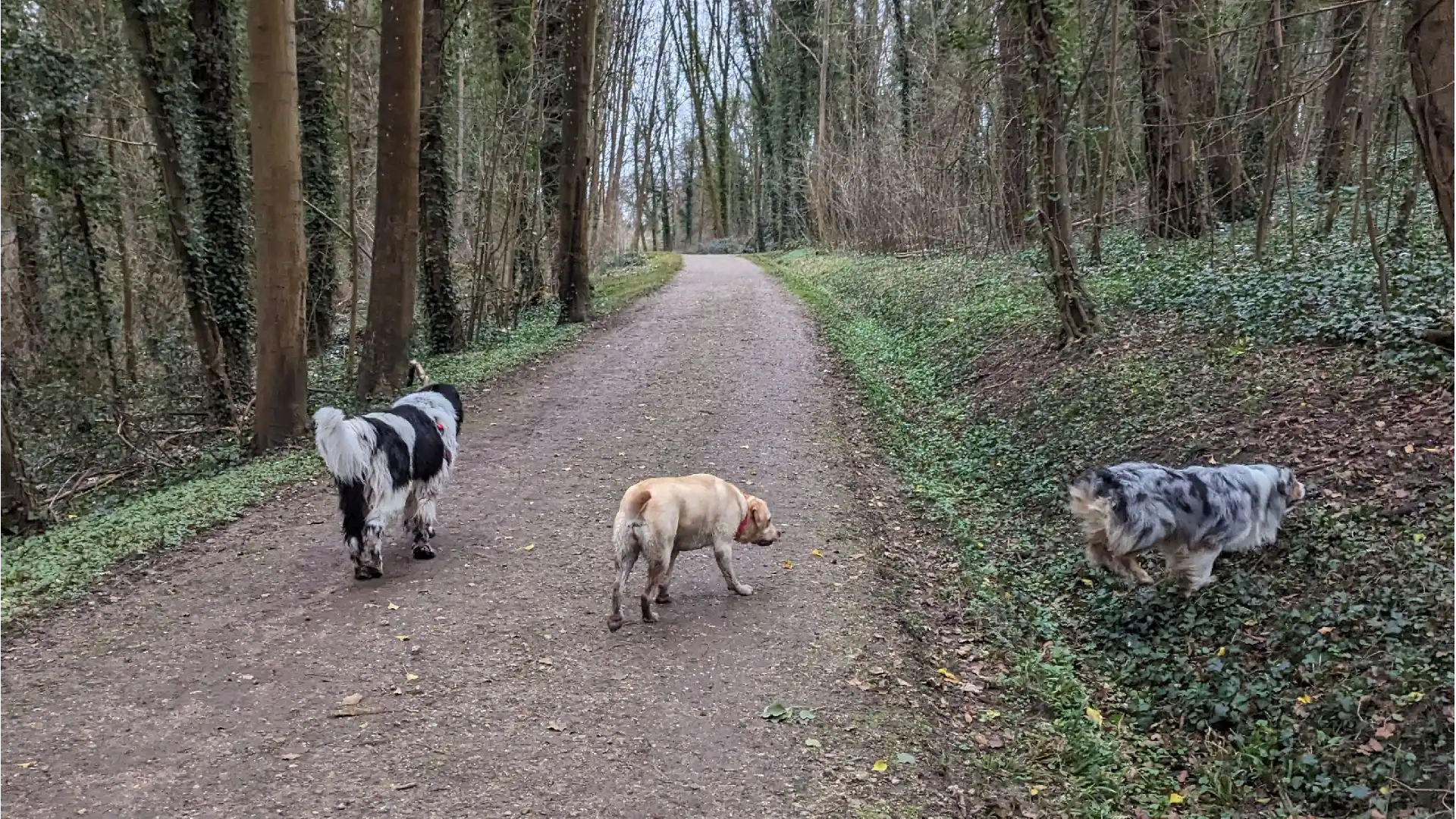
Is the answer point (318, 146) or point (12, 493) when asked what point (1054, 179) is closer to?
point (12, 493)

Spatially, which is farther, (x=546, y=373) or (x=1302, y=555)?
(x=546, y=373)

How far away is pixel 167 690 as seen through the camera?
504 cm

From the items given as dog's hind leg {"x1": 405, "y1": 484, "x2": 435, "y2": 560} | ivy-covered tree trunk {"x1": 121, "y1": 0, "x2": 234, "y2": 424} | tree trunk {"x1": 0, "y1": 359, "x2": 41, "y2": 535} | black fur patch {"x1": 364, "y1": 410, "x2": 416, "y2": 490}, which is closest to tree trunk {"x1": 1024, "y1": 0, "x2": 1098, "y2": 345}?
dog's hind leg {"x1": 405, "y1": 484, "x2": 435, "y2": 560}

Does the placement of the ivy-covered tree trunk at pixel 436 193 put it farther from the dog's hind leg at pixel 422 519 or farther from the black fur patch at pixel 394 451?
the black fur patch at pixel 394 451

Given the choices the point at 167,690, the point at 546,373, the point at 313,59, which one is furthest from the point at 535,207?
the point at 167,690

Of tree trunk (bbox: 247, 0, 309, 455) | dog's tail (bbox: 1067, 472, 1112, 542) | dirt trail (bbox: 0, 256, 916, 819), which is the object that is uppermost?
tree trunk (bbox: 247, 0, 309, 455)

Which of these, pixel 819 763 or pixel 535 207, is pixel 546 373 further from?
pixel 819 763

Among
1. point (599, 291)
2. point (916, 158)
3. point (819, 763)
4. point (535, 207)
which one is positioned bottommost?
point (819, 763)

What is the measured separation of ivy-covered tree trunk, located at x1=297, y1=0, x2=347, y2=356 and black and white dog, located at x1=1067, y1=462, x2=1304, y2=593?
14.1m

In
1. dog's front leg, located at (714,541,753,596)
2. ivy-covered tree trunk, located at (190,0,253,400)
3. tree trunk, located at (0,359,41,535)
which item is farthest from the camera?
ivy-covered tree trunk, located at (190,0,253,400)

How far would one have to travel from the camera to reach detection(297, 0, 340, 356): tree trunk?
50.5ft

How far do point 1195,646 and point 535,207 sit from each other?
17.2 meters

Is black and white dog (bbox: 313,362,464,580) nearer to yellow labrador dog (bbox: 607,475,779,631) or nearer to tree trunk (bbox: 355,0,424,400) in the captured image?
yellow labrador dog (bbox: 607,475,779,631)

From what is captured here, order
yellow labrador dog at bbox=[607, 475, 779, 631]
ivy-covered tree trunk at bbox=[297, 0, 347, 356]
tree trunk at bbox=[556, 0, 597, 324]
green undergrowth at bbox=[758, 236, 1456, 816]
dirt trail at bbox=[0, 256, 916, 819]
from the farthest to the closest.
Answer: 1. tree trunk at bbox=[556, 0, 597, 324]
2. ivy-covered tree trunk at bbox=[297, 0, 347, 356]
3. yellow labrador dog at bbox=[607, 475, 779, 631]
4. green undergrowth at bbox=[758, 236, 1456, 816]
5. dirt trail at bbox=[0, 256, 916, 819]
